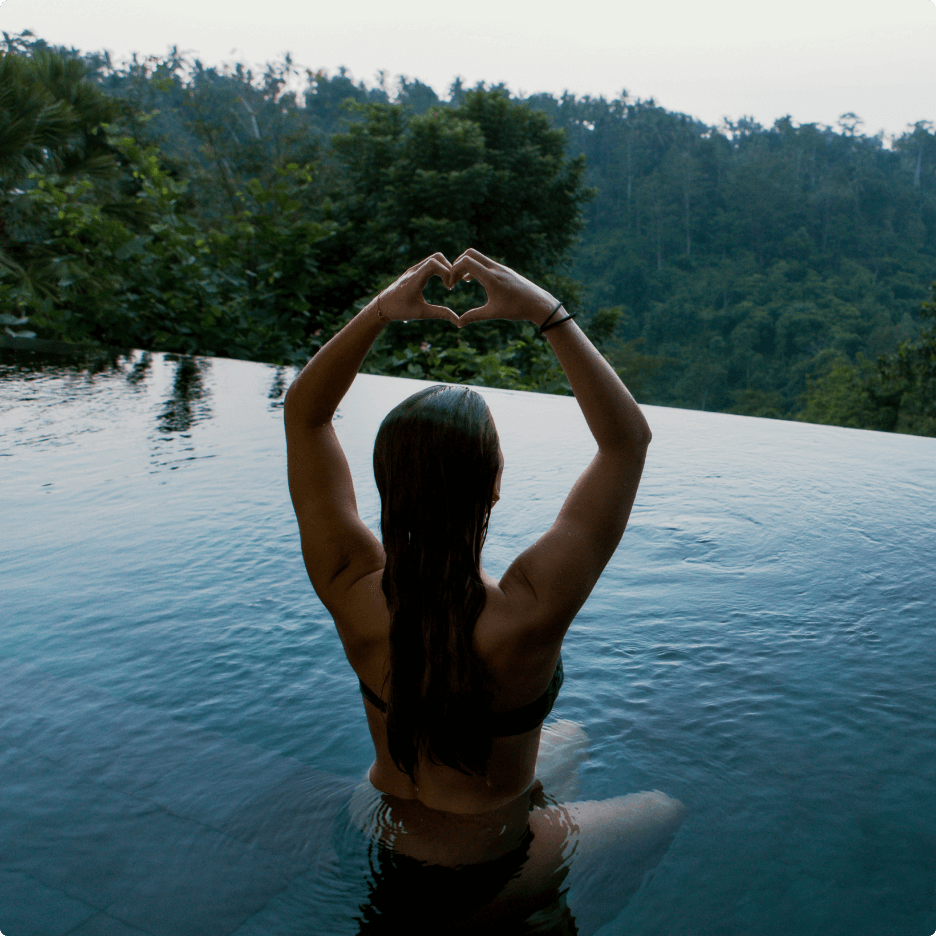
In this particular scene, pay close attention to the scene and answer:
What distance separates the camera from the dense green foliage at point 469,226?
22.6 feet

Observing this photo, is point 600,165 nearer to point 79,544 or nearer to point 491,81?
point 491,81

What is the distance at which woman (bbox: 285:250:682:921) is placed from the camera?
952 mm

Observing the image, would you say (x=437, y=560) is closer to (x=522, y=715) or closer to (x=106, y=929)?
(x=522, y=715)

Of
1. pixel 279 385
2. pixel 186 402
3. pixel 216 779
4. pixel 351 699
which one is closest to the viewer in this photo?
pixel 216 779

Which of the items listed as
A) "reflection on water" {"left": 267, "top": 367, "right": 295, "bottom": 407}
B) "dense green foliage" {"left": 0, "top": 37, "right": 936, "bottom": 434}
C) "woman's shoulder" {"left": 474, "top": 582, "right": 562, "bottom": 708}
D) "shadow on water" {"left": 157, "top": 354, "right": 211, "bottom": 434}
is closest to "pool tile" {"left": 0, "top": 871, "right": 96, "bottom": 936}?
"woman's shoulder" {"left": 474, "top": 582, "right": 562, "bottom": 708}

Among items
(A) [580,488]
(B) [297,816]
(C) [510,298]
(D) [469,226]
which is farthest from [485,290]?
(D) [469,226]

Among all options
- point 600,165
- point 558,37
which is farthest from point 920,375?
point 600,165

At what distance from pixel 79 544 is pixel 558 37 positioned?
33.9m

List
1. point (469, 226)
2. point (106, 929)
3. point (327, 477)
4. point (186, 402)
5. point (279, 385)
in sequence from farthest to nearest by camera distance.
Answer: point (469, 226), point (279, 385), point (186, 402), point (327, 477), point (106, 929)

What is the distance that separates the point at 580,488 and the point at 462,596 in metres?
0.19

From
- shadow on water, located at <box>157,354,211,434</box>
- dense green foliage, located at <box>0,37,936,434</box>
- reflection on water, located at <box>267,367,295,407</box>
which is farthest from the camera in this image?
dense green foliage, located at <box>0,37,936,434</box>

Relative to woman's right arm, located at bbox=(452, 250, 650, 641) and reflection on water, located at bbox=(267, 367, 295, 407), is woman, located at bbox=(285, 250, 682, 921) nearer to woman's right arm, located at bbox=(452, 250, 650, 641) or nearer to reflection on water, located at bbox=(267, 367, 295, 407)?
woman's right arm, located at bbox=(452, 250, 650, 641)

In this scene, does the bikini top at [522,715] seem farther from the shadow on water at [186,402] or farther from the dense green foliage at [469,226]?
the dense green foliage at [469,226]

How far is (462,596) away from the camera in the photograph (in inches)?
38.5
